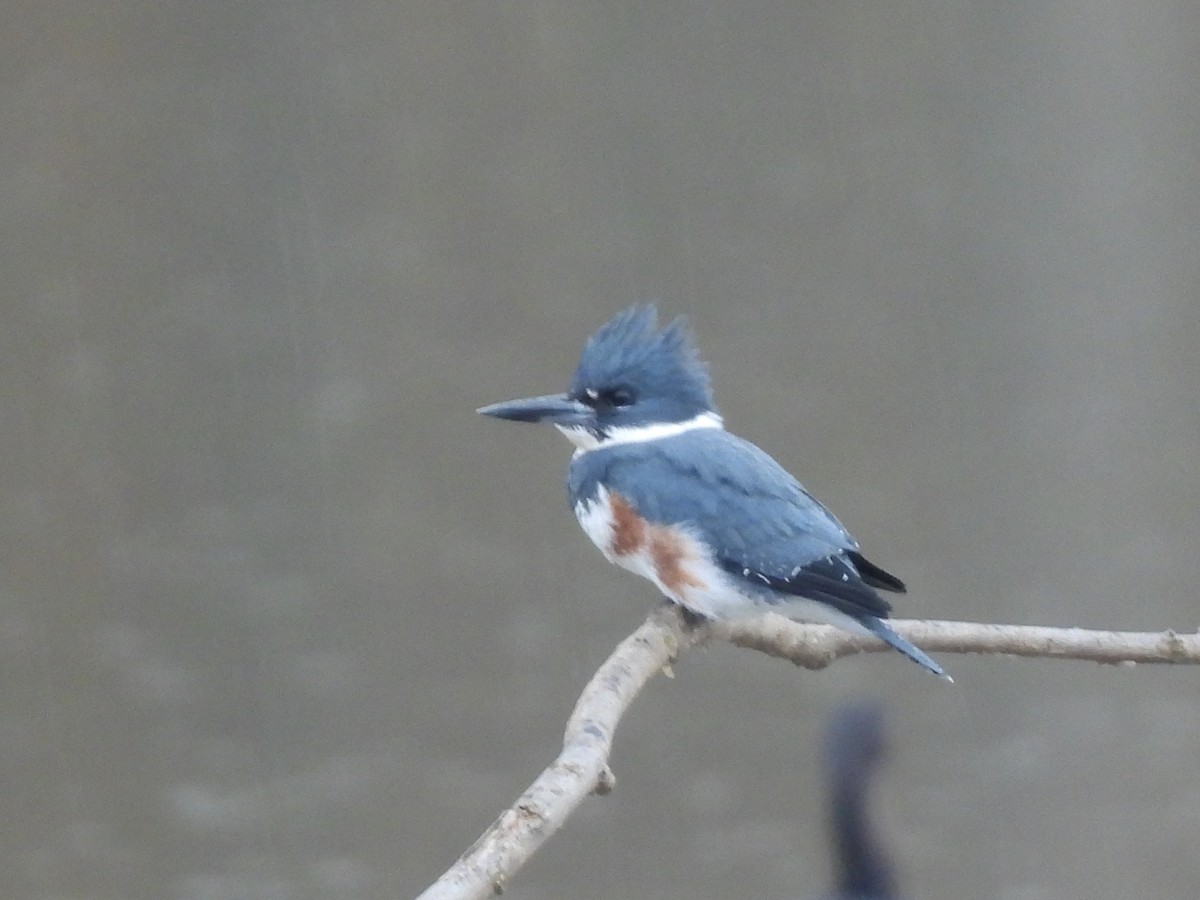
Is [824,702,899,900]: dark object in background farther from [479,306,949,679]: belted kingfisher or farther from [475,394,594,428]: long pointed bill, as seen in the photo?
[475,394,594,428]: long pointed bill

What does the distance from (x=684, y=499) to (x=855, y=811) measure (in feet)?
0.77

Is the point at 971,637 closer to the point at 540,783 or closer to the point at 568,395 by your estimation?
the point at 568,395

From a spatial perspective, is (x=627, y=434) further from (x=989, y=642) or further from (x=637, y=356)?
(x=989, y=642)

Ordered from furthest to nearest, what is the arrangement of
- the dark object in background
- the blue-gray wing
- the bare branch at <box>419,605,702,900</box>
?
the blue-gray wing → the dark object in background → the bare branch at <box>419,605,702,900</box>

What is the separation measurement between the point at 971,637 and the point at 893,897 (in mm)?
218

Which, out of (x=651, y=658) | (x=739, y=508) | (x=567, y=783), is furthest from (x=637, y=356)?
(x=567, y=783)

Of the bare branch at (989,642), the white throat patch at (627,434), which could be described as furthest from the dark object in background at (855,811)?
the white throat patch at (627,434)

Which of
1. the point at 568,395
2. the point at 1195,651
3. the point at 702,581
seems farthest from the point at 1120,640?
the point at 568,395

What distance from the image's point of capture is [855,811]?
80 cm

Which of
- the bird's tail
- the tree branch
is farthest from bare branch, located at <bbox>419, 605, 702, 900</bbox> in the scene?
the bird's tail

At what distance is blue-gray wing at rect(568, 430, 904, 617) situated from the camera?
85 cm

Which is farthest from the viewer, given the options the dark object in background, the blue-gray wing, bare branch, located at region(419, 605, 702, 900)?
the blue-gray wing

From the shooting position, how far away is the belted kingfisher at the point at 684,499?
0.85 meters

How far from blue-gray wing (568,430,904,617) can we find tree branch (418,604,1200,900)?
0.07 meters
